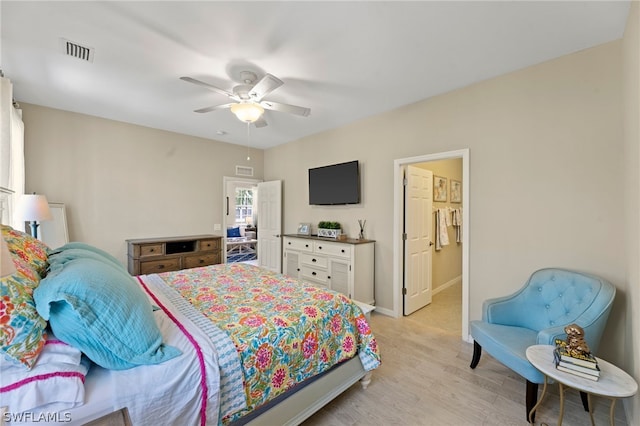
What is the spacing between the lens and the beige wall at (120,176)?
135 inches

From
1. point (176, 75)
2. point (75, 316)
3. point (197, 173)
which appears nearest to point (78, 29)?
point (176, 75)

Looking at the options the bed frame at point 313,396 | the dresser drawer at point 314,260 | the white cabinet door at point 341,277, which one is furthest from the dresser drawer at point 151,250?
the bed frame at point 313,396

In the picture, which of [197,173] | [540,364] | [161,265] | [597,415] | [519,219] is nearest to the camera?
[540,364]

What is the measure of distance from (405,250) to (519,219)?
52.2 inches

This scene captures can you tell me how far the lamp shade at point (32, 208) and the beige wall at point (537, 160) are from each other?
12.7 feet

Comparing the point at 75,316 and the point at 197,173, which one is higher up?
the point at 197,173

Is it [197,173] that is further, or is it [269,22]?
[197,173]

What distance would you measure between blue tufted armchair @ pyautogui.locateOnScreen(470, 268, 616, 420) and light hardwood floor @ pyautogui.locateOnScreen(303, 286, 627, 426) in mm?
153

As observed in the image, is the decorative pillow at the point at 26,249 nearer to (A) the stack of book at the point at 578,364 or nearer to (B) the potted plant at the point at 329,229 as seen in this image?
(A) the stack of book at the point at 578,364

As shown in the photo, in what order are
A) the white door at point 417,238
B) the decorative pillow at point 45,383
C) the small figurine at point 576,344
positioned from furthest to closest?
1. the white door at point 417,238
2. the small figurine at point 576,344
3. the decorative pillow at point 45,383

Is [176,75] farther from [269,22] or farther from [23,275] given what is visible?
[23,275]

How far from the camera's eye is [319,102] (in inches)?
129

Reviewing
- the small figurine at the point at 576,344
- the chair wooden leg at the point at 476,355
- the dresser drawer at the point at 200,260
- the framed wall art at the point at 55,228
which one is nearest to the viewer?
the small figurine at the point at 576,344

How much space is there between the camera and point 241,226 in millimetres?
7906
